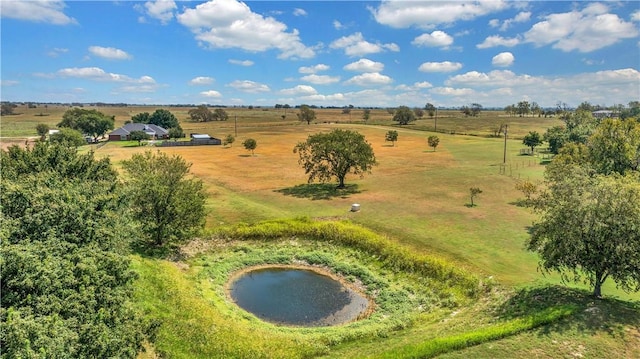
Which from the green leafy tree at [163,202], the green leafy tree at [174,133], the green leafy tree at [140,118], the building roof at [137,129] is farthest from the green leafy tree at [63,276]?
the green leafy tree at [140,118]

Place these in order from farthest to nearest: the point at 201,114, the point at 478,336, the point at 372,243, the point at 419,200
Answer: the point at 201,114 → the point at 419,200 → the point at 372,243 → the point at 478,336

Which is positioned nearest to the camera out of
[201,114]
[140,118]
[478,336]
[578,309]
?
[478,336]

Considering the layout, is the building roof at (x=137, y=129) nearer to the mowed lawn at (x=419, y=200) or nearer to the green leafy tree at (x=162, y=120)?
the green leafy tree at (x=162, y=120)

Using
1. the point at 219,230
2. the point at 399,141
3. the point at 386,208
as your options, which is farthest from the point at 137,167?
the point at 399,141

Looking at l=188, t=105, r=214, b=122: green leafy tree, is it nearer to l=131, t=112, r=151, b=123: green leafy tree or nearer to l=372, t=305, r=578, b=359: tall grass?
l=131, t=112, r=151, b=123: green leafy tree

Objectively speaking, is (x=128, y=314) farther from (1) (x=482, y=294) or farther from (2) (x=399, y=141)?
(2) (x=399, y=141)

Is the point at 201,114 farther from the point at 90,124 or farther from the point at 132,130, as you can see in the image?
the point at 90,124

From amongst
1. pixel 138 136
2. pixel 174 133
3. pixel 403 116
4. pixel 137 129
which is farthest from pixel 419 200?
pixel 403 116
